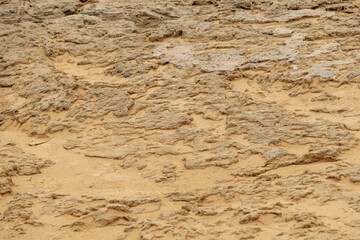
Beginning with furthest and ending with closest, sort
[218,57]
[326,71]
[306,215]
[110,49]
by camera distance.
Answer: [110,49] < [218,57] < [326,71] < [306,215]

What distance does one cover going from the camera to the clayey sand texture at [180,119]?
4.13 m

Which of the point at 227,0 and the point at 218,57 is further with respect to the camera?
the point at 227,0

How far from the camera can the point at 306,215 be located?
3910 mm

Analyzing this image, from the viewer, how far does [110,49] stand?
6988 mm

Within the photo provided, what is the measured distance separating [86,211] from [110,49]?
10.1 ft

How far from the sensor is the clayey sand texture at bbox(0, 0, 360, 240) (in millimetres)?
4133

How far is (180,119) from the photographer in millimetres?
5504

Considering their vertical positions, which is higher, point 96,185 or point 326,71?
point 326,71

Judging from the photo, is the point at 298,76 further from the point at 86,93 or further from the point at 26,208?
the point at 26,208

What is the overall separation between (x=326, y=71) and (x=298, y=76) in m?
0.26

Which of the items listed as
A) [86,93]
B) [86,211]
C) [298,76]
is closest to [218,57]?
[298,76]

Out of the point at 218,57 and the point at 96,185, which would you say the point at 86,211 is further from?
the point at 218,57

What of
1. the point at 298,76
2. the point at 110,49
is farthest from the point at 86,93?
the point at 298,76

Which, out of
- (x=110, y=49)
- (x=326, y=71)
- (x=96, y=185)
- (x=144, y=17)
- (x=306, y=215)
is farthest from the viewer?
(x=144, y=17)
